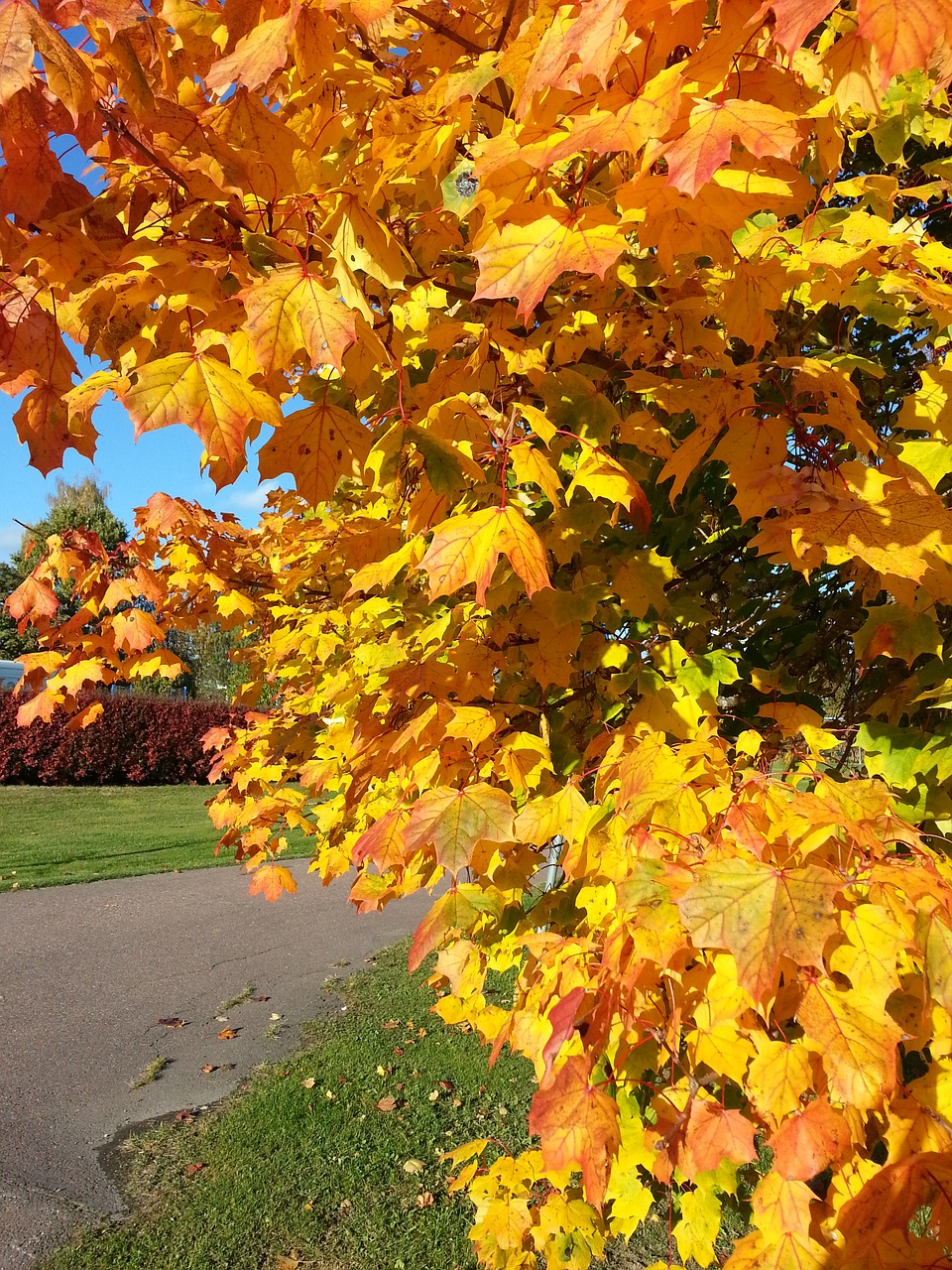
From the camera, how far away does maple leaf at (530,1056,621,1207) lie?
4.17ft

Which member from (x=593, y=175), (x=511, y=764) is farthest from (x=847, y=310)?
(x=511, y=764)

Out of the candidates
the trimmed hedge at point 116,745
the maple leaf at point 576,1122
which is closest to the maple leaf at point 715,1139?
the maple leaf at point 576,1122

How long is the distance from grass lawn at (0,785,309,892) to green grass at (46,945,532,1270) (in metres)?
5.63

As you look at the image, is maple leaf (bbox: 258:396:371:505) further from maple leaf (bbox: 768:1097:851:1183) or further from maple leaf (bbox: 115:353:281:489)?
maple leaf (bbox: 768:1097:851:1183)

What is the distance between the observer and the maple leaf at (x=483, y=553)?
125 cm

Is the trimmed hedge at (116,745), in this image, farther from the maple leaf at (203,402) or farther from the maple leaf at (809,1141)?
the maple leaf at (809,1141)

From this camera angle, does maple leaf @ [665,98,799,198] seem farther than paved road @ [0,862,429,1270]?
No

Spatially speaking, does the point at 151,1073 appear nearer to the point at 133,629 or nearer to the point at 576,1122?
the point at 133,629

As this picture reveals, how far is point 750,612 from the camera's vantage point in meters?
2.42

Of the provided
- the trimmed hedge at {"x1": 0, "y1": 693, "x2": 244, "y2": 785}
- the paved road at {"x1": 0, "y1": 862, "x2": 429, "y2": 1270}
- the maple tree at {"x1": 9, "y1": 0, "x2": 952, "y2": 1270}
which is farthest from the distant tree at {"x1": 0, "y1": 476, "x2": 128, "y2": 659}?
the maple tree at {"x1": 9, "y1": 0, "x2": 952, "y2": 1270}

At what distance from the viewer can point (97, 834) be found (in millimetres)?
12336

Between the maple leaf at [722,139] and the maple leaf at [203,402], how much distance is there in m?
0.67

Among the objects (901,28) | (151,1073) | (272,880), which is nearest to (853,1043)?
(901,28)

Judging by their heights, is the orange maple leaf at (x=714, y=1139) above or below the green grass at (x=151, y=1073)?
above
